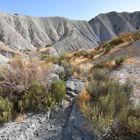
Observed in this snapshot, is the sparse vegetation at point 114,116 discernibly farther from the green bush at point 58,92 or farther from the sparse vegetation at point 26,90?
the sparse vegetation at point 26,90

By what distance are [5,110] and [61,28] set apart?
365 feet

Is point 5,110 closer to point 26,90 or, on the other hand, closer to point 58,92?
point 26,90

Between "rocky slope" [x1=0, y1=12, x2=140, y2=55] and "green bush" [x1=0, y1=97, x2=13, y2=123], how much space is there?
79.8m

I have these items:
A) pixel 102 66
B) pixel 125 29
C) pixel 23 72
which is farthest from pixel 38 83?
pixel 125 29

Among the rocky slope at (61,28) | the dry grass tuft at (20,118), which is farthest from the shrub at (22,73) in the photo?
the rocky slope at (61,28)

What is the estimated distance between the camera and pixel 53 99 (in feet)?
26.2

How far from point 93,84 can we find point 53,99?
1165 mm

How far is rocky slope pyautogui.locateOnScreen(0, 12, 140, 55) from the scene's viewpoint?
93.1 metres

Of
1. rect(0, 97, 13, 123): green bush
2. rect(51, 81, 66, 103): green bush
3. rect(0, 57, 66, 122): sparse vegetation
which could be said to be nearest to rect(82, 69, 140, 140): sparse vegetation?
rect(51, 81, 66, 103): green bush

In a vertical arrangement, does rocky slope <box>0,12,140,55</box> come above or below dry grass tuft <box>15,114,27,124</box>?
above

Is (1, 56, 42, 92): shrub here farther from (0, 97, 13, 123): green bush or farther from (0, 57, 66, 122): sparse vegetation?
(0, 97, 13, 123): green bush

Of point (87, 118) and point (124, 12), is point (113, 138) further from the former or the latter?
point (124, 12)

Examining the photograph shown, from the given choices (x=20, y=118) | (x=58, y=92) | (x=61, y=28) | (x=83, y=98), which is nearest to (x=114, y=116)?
(x=83, y=98)

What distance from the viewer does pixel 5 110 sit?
750 cm
